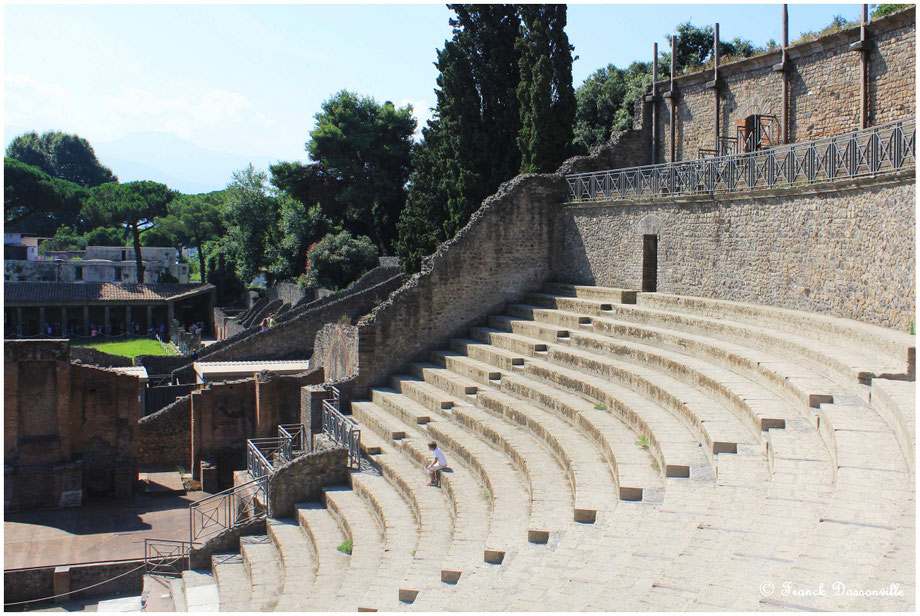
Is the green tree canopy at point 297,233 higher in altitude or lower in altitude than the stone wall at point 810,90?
lower

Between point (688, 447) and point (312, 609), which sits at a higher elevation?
point (688, 447)

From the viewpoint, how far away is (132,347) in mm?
38375

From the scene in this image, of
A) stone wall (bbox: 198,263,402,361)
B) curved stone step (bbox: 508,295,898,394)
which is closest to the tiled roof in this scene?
stone wall (bbox: 198,263,402,361)

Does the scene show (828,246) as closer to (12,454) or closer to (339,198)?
(12,454)

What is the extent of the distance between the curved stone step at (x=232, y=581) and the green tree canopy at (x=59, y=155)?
84189 mm

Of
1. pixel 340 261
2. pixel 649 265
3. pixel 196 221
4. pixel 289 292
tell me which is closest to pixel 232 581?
pixel 649 265

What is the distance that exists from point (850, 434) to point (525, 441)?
5004 mm

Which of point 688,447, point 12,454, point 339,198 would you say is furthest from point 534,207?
point 339,198

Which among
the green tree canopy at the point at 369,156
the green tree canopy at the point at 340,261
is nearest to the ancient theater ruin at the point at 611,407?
the green tree canopy at the point at 340,261

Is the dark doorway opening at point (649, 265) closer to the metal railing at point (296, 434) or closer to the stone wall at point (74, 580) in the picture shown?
the metal railing at point (296, 434)

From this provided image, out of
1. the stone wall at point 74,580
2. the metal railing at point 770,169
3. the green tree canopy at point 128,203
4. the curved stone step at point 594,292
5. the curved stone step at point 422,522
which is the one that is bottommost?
the stone wall at point 74,580

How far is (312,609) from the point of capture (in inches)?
349

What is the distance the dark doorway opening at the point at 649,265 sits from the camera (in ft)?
52.4

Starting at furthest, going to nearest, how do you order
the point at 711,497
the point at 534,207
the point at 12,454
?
the point at 534,207 → the point at 12,454 → the point at 711,497
